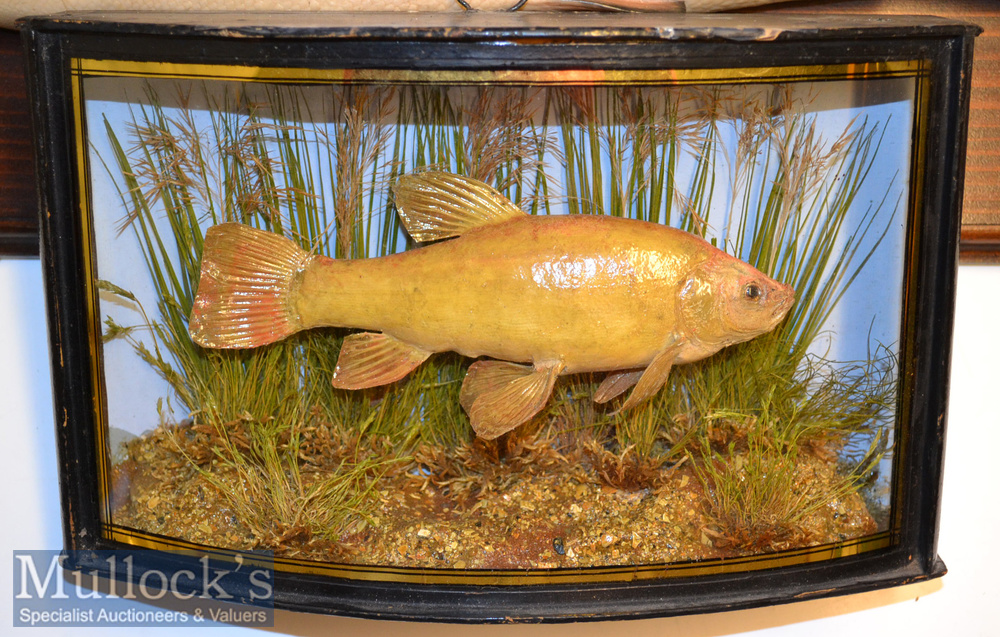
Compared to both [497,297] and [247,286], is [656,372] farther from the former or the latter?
[247,286]

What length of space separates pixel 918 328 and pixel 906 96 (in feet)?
0.89

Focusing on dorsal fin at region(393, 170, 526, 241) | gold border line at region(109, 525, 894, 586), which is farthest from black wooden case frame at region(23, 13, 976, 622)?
dorsal fin at region(393, 170, 526, 241)

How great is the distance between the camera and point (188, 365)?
1.06m

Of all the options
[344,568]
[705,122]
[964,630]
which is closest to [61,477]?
[344,568]

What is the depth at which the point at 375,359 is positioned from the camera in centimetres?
98

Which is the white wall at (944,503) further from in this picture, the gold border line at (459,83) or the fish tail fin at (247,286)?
the fish tail fin at (247,286)

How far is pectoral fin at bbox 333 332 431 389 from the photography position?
0.97 metres

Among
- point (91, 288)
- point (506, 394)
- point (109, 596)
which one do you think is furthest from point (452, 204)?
point (109, 596)

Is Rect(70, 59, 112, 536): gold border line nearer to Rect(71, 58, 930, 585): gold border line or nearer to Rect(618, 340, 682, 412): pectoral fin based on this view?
Rect(71, 58, 930, 585): gold border line

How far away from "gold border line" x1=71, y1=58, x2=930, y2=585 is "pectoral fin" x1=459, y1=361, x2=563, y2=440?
186mm

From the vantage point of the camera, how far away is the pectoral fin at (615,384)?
0.99 metres

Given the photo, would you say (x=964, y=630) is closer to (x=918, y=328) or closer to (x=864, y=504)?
(x=864, y=504)

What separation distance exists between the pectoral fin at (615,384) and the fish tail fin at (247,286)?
1.22 feet

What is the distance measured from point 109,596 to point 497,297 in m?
0.81
